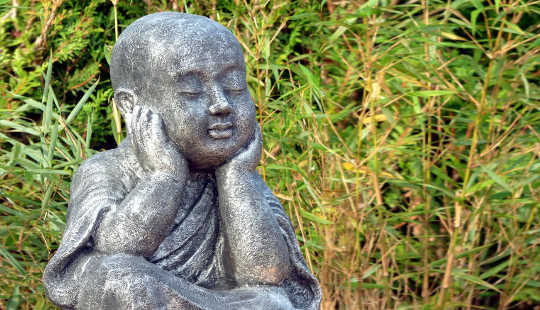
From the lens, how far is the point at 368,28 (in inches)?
139

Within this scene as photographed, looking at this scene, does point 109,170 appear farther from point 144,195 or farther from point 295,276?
point 295,276

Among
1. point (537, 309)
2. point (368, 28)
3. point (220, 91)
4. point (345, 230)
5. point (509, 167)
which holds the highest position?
point (220, 91)

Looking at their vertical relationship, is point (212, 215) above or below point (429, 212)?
above

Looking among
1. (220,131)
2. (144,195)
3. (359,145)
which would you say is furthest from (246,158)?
(359,145)

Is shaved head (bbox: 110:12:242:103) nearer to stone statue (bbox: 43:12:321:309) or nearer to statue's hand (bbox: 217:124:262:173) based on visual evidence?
stone statue (bbox: 43:12:321:309)

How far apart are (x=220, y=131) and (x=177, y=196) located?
0.77 feet

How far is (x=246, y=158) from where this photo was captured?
8.13ft

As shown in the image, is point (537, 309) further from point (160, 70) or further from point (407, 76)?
point (160, 70)

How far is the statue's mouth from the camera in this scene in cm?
240

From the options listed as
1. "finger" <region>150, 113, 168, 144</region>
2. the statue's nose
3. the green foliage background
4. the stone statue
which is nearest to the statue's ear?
the stone statue

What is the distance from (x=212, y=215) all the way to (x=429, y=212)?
60.7 inches

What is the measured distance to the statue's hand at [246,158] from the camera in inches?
96.7

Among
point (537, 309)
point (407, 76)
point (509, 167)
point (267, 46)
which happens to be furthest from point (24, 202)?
point (537, 309)

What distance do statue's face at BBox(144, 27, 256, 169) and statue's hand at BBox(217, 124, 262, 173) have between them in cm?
3
